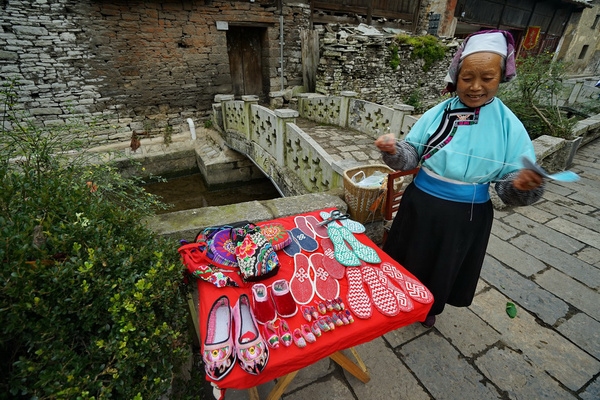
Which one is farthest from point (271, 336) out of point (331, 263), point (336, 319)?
point (331, 263)

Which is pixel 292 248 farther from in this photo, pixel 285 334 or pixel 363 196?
pixel 363 196

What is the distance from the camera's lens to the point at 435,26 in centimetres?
1288

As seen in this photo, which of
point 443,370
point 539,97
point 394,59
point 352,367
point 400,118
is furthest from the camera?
point 394,59

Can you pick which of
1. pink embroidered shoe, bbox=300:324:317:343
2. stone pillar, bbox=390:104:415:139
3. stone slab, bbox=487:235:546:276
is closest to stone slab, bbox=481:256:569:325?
stone slab, bbox=487:235:546:276

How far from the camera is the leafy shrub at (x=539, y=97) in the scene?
5.63 m

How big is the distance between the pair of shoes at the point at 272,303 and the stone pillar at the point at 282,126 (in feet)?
13.1

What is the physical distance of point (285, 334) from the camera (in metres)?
1.44

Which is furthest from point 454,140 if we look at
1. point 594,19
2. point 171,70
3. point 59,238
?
point 594,19

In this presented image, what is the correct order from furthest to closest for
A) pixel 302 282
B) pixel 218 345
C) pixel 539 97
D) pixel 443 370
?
pixel 539 97 < pixel 443 370 < pixel 302 282 < pixel 218 345

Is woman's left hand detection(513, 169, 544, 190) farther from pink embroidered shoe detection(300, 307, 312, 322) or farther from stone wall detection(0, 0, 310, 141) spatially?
stone wall detection(0, 0, 310, 141)

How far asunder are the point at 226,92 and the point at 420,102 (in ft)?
A: 28.1

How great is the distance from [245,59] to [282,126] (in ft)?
22.4

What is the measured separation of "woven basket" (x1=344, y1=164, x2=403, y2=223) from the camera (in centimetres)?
264

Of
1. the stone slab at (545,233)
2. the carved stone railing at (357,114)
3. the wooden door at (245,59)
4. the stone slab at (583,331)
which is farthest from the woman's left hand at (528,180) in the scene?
the wooden door at (245,59)
